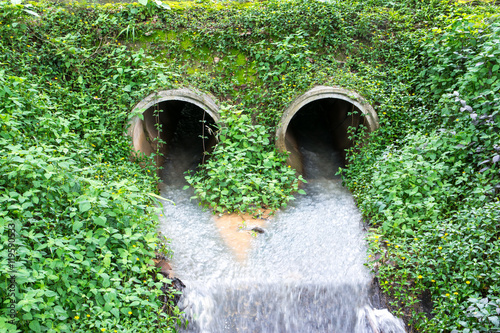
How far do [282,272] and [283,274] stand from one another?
48 millimetres

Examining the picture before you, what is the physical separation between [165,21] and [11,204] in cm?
553

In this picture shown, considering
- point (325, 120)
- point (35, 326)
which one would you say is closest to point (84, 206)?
point (35, 326)

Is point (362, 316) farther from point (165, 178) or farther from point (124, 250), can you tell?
point (165, 178)

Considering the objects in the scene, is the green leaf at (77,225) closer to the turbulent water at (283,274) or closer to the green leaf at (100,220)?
the green leaf at (100,220)

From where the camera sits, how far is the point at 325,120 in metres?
11.2

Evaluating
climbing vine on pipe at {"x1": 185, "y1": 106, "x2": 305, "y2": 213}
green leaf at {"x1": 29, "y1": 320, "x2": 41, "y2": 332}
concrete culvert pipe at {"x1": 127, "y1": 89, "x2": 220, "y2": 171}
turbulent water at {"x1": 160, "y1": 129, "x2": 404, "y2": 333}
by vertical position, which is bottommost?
green leaf at {"x1": 29, "y1": 320, "x2": 41, "y2": 332}

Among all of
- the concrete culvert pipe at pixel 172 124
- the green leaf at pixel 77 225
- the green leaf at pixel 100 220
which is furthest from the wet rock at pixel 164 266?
the concrete culvert pipe at pixel 172 124

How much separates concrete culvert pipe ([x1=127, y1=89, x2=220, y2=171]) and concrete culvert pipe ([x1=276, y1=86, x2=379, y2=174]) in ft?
5.42

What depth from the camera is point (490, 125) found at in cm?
580

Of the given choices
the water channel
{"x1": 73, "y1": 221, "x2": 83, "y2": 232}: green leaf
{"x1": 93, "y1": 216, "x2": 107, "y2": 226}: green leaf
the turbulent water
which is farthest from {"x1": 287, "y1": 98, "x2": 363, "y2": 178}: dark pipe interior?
{"x1": 73, "y1": 221, "x2": 83, "y2": 232}: green leaf

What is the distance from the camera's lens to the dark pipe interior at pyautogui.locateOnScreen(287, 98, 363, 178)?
9.41 metres

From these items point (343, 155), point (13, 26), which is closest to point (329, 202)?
point (343, 155)

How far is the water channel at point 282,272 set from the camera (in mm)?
5512

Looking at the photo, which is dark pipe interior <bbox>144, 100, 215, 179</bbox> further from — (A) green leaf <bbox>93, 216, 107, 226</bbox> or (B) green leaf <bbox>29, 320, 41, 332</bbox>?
(B) green leaf <bbox>29, 320, 41, 332</bbox>
